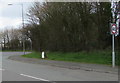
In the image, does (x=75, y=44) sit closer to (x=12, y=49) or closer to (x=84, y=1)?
(x=84, y=1)

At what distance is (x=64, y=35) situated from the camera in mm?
25562

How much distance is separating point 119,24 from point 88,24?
6824 mm

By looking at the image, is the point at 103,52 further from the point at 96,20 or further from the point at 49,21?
the point at 49,21

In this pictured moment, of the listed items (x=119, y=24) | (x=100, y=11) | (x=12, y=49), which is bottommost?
(x=12, y=49)

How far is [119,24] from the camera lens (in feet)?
52.4

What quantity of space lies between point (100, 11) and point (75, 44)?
5.62 metres

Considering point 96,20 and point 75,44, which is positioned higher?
point 96,20

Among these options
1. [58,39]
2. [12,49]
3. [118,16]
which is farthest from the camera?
[12,49]

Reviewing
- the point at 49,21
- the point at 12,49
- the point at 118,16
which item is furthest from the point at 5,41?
the point at 118,16

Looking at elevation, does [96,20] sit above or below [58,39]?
above

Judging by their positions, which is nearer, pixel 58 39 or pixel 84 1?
pixel 84 1

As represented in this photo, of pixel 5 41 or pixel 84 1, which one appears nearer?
pixel 84 1

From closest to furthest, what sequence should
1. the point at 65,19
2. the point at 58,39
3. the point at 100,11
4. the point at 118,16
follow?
1. the point at 118,16
2. the point at 100,11
3. the point at 65,19
4. the point at 58,39

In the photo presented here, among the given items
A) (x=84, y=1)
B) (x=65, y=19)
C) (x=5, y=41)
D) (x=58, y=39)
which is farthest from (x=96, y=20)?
(x=5, y=41)
